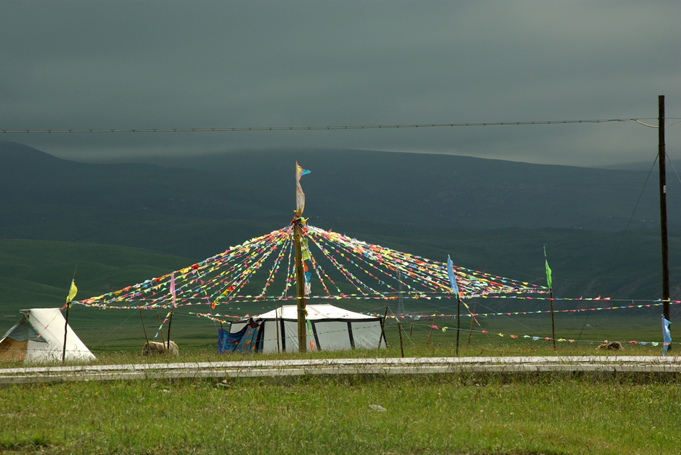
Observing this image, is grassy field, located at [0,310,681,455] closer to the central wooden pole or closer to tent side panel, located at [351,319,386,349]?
the central wooden pole

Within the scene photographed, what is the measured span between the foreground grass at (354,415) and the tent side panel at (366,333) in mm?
→ 19780

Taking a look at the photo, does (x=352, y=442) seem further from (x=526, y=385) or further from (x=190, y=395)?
(x=526, y=385)

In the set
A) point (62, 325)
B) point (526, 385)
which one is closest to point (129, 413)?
point (526, 385)

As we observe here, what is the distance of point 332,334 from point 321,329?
670mm

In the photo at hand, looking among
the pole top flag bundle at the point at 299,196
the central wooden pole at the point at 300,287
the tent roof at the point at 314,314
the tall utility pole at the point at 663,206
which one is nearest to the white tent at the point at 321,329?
the tent roof at the point at 314,314

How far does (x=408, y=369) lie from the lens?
44.8 ft

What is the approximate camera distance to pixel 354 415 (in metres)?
10.5

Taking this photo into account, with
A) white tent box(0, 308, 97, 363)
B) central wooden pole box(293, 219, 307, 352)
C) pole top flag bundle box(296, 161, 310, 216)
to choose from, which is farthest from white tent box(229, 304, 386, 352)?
white tent box(0, 308, 97, 363)

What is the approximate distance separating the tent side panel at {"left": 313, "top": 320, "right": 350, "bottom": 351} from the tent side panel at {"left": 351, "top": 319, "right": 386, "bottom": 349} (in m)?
0.52

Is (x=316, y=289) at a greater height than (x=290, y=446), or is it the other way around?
(x=316, y=289)

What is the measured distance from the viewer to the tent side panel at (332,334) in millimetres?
31984

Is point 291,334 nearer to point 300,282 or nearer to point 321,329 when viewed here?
point 321,329

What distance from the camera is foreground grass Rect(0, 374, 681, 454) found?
8.88m

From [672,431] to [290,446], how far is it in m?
5.69
